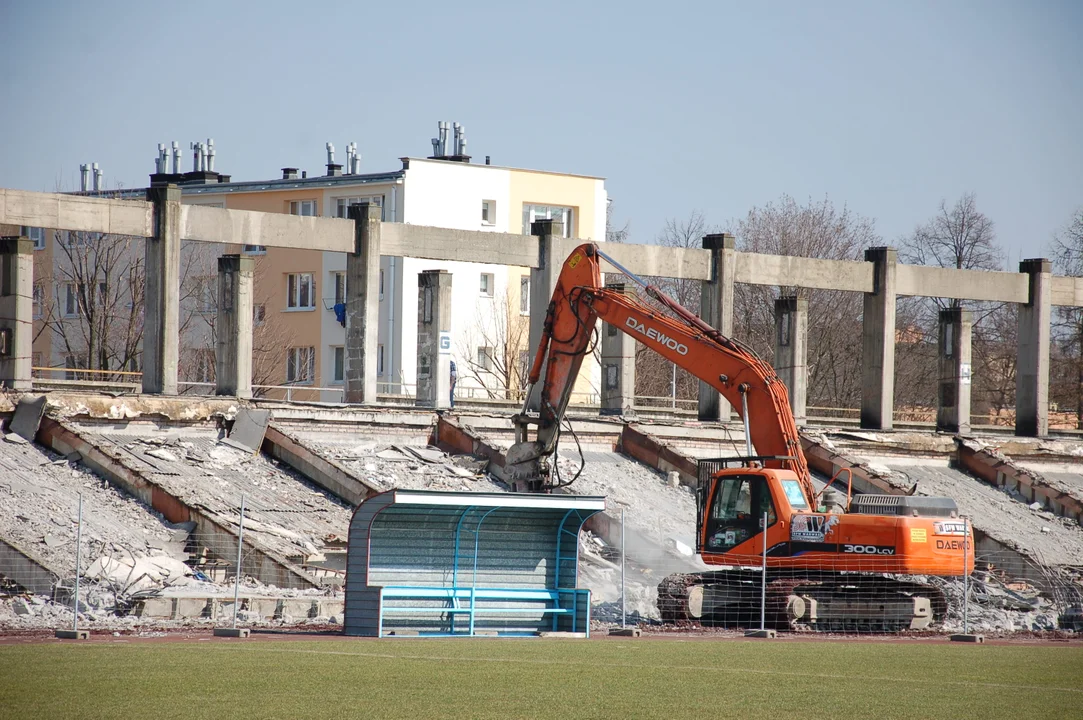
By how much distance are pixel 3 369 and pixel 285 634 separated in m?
10.7

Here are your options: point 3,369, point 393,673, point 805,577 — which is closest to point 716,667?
point 393,673

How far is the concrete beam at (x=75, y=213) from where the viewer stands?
82.4 ft

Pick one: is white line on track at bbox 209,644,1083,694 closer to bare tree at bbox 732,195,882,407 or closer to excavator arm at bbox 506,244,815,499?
excavator arm at bbox 506,244,815,499

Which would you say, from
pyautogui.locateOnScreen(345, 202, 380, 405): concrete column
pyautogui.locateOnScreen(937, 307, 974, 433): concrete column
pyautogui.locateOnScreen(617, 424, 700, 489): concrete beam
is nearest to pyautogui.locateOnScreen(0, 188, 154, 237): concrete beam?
pyautogui.locateOnScreen(345, 202, 380, 405): concrete column

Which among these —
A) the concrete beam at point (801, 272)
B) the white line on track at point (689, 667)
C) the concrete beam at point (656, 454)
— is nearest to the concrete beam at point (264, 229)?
the concrete beam at point (656, 454)

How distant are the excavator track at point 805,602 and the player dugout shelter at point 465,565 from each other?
262cm

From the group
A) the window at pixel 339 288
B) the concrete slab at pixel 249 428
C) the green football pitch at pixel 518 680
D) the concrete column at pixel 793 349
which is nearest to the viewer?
the green football pitch at pixel 518 680

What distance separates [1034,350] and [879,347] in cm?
538

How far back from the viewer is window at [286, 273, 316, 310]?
201 feet

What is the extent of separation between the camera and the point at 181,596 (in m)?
18.2

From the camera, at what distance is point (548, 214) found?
6300 cm

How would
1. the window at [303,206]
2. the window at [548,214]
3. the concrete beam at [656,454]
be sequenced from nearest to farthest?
1. the concrete beam at [656,454]
2. the window at [303,206]
3. the window at [548,214]

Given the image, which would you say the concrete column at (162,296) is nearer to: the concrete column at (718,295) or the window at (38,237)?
the concrete column at (718,295)

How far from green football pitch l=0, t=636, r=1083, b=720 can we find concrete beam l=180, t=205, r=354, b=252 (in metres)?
12.7
